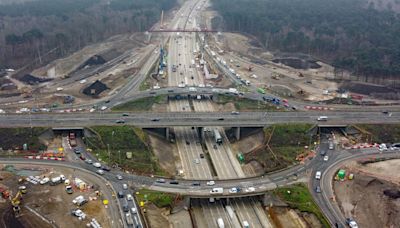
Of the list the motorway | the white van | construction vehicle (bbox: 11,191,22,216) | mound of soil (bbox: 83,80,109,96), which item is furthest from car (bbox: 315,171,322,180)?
mound of soil (bbox: 83,80,109,96)

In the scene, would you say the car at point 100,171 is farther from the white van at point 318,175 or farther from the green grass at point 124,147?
the white van at point 318,175

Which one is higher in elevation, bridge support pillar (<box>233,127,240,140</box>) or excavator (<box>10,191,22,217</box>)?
bridge support pillar (<box>233,127,240,140</box>)

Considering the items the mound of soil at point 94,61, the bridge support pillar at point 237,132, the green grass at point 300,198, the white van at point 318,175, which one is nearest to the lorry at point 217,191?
the green grass at point 300,198

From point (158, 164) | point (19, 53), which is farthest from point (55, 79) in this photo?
point (158, 164)

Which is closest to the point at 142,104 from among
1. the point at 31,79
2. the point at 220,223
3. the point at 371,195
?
the point at 31,79

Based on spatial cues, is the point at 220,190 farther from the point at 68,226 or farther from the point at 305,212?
the point at 68,226

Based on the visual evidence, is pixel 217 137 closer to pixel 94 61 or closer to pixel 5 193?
pixel 5 193

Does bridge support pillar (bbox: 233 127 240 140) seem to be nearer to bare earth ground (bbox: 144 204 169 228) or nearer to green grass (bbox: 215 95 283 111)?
green grass (bbox: 215 95 283 111)
